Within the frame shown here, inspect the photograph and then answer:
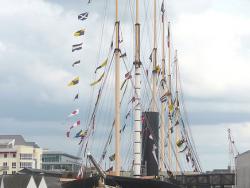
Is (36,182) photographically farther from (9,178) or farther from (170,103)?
(170,103)

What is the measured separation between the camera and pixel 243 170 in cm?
6862

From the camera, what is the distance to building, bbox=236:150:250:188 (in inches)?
2581

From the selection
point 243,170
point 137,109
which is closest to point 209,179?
point 243,170

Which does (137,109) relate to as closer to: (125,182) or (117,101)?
(117,101)

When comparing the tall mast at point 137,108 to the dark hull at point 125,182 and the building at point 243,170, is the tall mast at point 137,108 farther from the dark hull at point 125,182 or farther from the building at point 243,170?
the building at point 243,170

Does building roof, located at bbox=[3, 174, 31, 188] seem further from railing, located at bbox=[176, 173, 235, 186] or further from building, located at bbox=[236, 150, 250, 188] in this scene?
railing, located at bbox=[176, 173, 235, 186]

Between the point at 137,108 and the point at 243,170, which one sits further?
the point at 243,170

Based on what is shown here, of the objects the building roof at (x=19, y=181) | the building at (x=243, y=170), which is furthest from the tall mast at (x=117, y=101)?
the building at (x=243, y=170)

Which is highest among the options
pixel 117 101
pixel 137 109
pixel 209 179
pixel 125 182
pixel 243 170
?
pixel 117 101

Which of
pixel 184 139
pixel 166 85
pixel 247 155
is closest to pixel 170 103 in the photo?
pixel 166 85

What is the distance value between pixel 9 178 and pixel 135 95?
47.0 feet

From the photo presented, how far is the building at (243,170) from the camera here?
6556cm

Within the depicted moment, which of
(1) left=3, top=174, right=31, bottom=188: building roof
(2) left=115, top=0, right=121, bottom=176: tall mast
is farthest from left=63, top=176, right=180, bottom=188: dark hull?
(1) left=3, top=174, right=31, bottom=188: building roof

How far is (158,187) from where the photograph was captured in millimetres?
50281
